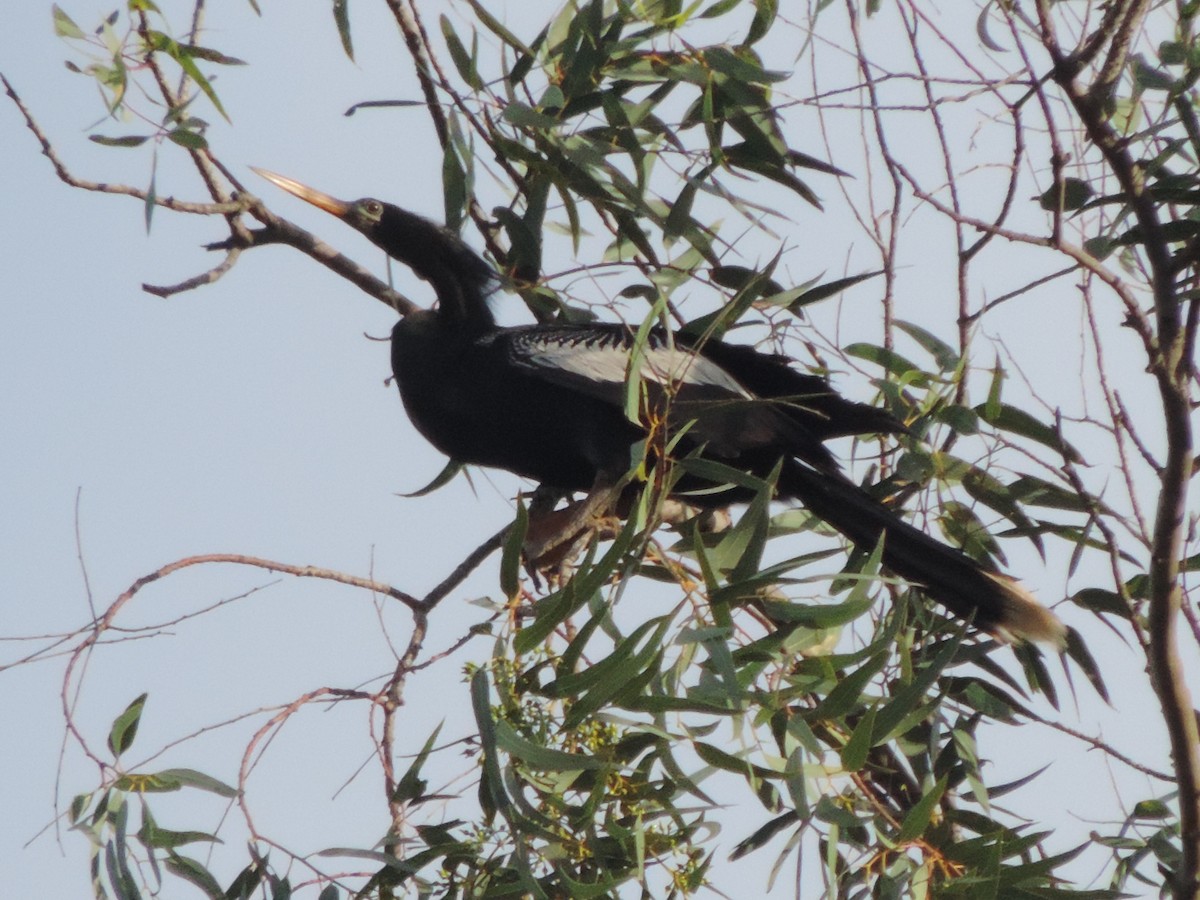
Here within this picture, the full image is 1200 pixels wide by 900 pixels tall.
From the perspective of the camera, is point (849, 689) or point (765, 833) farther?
point (765, 833)

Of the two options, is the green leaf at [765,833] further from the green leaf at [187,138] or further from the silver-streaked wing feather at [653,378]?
Answer: the green leaf at [187,138]

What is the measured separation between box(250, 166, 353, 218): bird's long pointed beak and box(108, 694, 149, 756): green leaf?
4.26 feet

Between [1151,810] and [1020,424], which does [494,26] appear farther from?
[1151,810]

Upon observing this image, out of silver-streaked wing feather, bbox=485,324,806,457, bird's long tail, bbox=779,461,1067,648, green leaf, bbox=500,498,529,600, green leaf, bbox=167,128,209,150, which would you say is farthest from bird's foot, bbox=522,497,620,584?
green leaf, bbox=167,128,209,150

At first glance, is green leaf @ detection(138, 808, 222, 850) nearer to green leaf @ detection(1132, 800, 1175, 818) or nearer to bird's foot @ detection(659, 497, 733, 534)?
bird's foot @ detection(659, 497, 733, 534)

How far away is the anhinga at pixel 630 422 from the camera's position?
2326 millimetres

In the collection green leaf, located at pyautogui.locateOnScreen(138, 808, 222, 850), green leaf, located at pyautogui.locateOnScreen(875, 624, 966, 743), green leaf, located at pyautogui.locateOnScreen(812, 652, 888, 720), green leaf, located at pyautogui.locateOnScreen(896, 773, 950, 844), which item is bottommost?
green leaf, located at pyautogui.locateOnScreen(896, 773, 950, 844)

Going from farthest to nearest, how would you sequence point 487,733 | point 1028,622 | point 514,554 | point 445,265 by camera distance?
point 445,265, point 1028,622, point 514,554, point 487,733

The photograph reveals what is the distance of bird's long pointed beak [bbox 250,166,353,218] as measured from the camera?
281cm

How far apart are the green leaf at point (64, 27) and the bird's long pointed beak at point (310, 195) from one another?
0.63 meters

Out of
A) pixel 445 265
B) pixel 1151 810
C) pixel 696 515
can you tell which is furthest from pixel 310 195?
pixel 1151 810

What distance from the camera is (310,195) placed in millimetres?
2900

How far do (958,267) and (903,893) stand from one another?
0.95 metres

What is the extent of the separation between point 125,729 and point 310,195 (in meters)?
1.40
